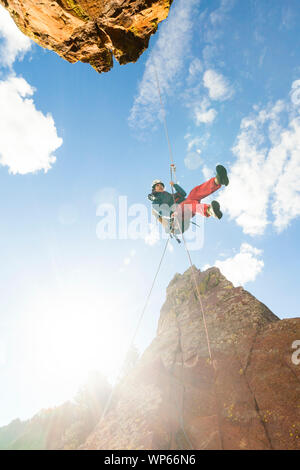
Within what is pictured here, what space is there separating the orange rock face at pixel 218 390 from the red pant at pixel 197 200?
846 centimetres

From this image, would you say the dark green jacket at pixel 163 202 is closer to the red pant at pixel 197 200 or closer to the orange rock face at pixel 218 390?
the red pant at pixel 197 200

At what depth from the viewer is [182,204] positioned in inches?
310

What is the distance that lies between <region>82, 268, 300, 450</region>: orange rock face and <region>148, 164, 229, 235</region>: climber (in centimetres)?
800

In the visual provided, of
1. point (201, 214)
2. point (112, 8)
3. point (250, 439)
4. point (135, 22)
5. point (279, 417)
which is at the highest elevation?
point (135, 22)

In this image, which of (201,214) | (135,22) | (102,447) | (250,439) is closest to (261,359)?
(250,439)

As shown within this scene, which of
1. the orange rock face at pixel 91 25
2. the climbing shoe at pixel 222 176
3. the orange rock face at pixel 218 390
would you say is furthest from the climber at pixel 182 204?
the orange rock face at pixel 218 390

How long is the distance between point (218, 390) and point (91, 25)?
1461 centimetres

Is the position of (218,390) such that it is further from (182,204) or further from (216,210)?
(182,204)

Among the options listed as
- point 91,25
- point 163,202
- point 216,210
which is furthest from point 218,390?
point 91,25

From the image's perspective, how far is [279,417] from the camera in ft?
27.3

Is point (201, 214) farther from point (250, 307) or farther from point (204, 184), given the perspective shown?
point (250, 307)

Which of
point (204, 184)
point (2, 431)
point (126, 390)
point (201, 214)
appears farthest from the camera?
point (2, 431)

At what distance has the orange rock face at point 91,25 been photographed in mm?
4027
